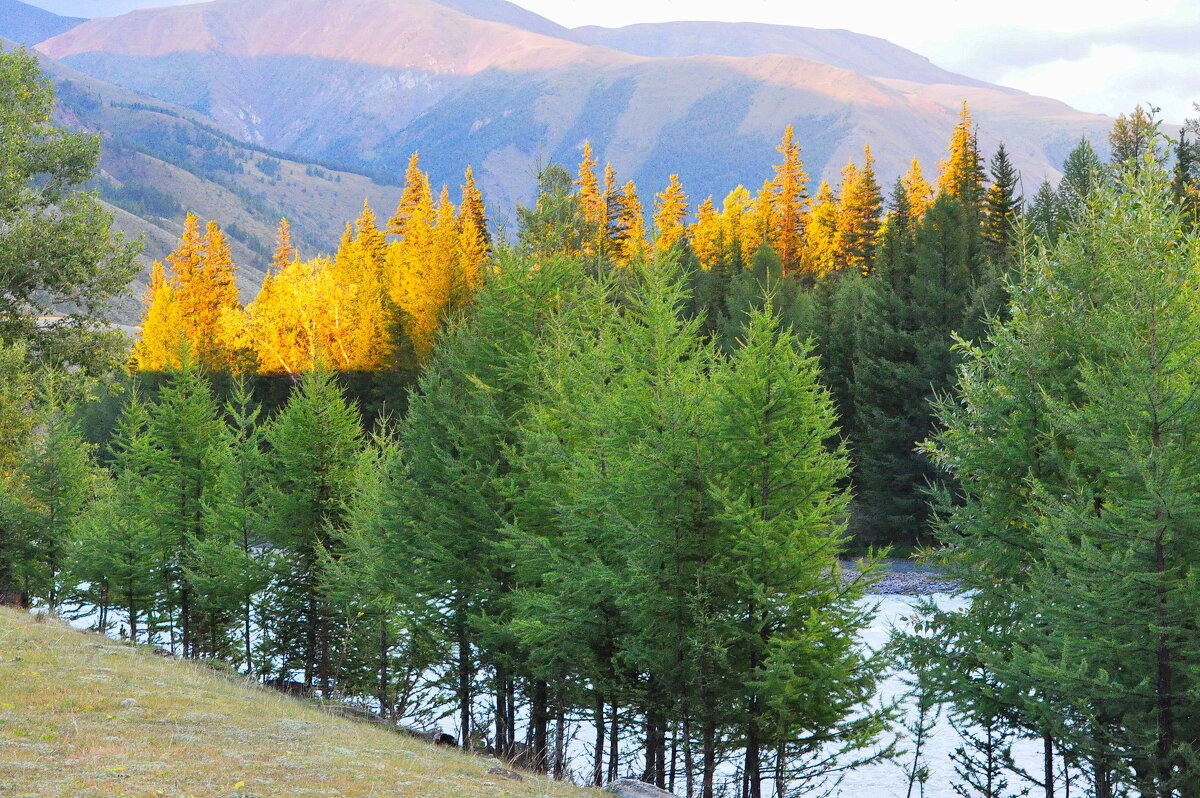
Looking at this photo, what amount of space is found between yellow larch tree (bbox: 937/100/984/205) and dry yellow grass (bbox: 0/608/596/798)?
49.4 meters

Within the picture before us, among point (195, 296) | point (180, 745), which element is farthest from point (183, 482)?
point (195, 296)

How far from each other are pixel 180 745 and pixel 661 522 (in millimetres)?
8711

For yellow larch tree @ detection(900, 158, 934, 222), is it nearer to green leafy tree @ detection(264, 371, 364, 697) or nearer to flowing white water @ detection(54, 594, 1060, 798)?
flowing white water @ detection(54, 594, 1060, 798)

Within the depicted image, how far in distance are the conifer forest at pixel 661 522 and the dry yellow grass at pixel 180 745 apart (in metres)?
4.53

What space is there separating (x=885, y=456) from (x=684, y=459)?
33357mm

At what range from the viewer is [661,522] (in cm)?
1831

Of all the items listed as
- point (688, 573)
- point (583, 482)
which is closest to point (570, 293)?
point (583, 482)

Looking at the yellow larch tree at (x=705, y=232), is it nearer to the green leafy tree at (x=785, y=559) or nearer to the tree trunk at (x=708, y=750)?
the green leafy tree at (x=785, y=559)

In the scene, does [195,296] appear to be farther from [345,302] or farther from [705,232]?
[705,232]

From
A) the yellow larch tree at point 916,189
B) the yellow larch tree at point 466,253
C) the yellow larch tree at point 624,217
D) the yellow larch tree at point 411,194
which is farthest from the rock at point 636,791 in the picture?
the yellow larch tree at point 916,189

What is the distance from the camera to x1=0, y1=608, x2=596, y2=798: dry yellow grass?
10.7 metres

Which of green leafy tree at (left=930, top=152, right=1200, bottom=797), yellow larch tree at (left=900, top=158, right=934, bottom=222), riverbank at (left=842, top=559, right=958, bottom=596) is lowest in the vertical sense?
riverbank at (left=842, top=559, right=958, bottom=596)

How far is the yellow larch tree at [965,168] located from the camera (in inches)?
2339

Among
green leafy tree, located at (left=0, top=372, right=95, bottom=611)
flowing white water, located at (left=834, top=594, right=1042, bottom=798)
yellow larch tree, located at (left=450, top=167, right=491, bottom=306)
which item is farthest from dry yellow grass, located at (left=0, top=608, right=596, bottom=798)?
yellow larch tree, located at (left=450, top=167, right=491, bottom=306)
